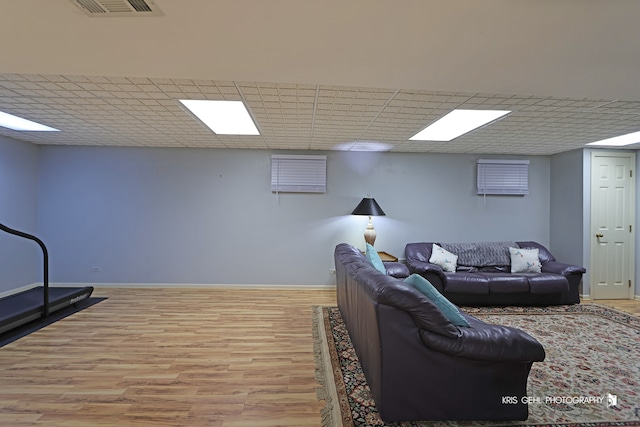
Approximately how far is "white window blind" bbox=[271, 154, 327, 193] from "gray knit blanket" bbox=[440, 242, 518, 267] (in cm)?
236

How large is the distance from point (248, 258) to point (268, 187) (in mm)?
1256

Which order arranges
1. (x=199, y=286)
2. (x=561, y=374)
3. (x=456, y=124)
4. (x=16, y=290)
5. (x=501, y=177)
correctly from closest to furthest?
(x=561, y=374) → (x=456, y=124) → (x=16, y=290) → (x=199, y=286) → (x=501, y=177)

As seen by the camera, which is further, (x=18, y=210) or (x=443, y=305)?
(x=18, y=210)

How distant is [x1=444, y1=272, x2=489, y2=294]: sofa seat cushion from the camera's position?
4312 mm

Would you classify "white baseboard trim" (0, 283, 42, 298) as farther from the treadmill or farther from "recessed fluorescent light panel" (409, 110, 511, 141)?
"recessed fluorescent light panel" (409, 110, 511, 141)

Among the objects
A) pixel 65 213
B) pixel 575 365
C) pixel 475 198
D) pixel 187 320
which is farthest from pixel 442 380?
pixel 65 213

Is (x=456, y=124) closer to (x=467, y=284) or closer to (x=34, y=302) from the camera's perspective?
(x=467, y=284)

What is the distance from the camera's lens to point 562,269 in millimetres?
4477

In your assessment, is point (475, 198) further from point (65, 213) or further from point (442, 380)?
point (65, 213)

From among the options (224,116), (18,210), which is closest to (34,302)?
(18,210)

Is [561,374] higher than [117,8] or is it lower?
lower

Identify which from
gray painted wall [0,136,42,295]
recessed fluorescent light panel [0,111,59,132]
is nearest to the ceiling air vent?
recessed fluorescent light panel [0,111,59,132]

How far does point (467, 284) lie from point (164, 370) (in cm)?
378

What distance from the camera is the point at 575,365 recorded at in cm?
263
